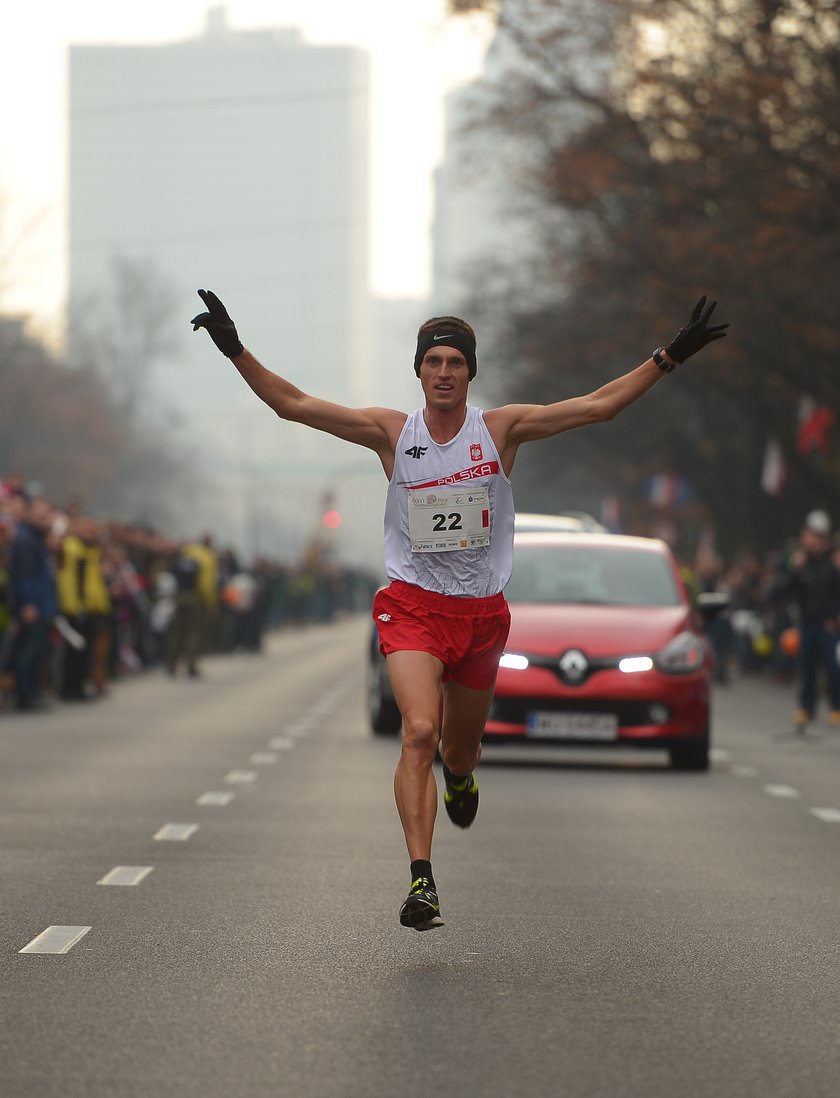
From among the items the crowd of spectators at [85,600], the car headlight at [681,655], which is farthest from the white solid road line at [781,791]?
the crowd of spectators at [85,600]

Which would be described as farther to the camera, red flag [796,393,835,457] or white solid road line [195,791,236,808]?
red flag [796,393,835,457]

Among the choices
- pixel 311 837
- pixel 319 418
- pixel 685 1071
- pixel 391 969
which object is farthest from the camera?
pixel 311 837

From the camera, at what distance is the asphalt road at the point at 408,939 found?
5.67m

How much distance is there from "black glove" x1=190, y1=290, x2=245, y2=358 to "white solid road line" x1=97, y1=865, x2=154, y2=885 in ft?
7.41

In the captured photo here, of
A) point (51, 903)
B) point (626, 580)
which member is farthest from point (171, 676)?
point (51, 903)

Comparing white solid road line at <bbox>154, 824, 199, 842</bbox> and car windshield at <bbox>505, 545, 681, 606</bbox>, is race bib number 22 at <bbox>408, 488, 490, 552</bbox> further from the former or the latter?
car windshield at <bbox>505, 545, 681, 606</bbox>

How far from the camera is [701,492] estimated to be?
59750 mm

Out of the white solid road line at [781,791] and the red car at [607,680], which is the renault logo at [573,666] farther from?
the white solid road line at [781,791]

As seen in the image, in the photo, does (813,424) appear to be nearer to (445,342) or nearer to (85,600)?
(85,600)

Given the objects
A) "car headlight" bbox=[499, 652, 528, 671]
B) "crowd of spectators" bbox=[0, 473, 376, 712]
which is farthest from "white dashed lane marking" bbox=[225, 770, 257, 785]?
"crowd of spectators" bbox=[0, 473, 376, 712]

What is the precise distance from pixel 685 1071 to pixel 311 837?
5.77 metres

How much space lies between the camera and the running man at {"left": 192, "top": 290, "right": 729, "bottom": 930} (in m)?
8.07

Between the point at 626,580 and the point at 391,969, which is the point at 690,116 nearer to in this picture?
the point at 626,580

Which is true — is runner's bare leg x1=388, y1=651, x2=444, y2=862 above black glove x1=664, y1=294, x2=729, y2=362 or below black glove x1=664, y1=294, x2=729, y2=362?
below
